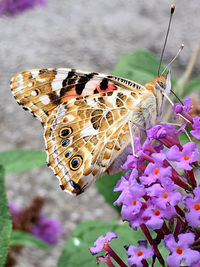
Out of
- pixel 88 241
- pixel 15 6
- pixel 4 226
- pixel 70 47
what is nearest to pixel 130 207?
pixel 4 226

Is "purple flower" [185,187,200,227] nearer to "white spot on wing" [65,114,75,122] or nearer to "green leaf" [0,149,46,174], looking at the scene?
"white spot on wing" [65,114,75,122]

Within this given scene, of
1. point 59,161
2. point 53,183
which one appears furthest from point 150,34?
point 59,161

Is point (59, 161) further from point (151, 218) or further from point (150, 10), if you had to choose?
point (150, 10)

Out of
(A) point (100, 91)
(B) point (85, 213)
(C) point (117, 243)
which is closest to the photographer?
(C) point (117, 243)

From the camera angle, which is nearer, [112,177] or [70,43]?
[112,177]

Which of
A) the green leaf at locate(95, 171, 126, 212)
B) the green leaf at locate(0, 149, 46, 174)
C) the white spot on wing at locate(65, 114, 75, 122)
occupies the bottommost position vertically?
the green leaf at locate(95, 171, 126, 212)

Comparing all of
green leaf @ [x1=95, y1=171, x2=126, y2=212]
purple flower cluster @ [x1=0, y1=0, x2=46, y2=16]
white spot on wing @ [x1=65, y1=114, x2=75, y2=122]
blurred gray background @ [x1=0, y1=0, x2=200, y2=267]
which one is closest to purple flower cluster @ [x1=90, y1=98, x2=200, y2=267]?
white spot on wing @ [x1=65, y1=114, x2=75, y2=122]

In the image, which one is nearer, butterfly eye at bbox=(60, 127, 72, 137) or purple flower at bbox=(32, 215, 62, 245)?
butterfly eye at bbox=(60, 127, 72, 137)

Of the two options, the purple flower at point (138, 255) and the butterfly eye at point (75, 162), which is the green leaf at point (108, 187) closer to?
the butterfly eye at point (75, 162)
